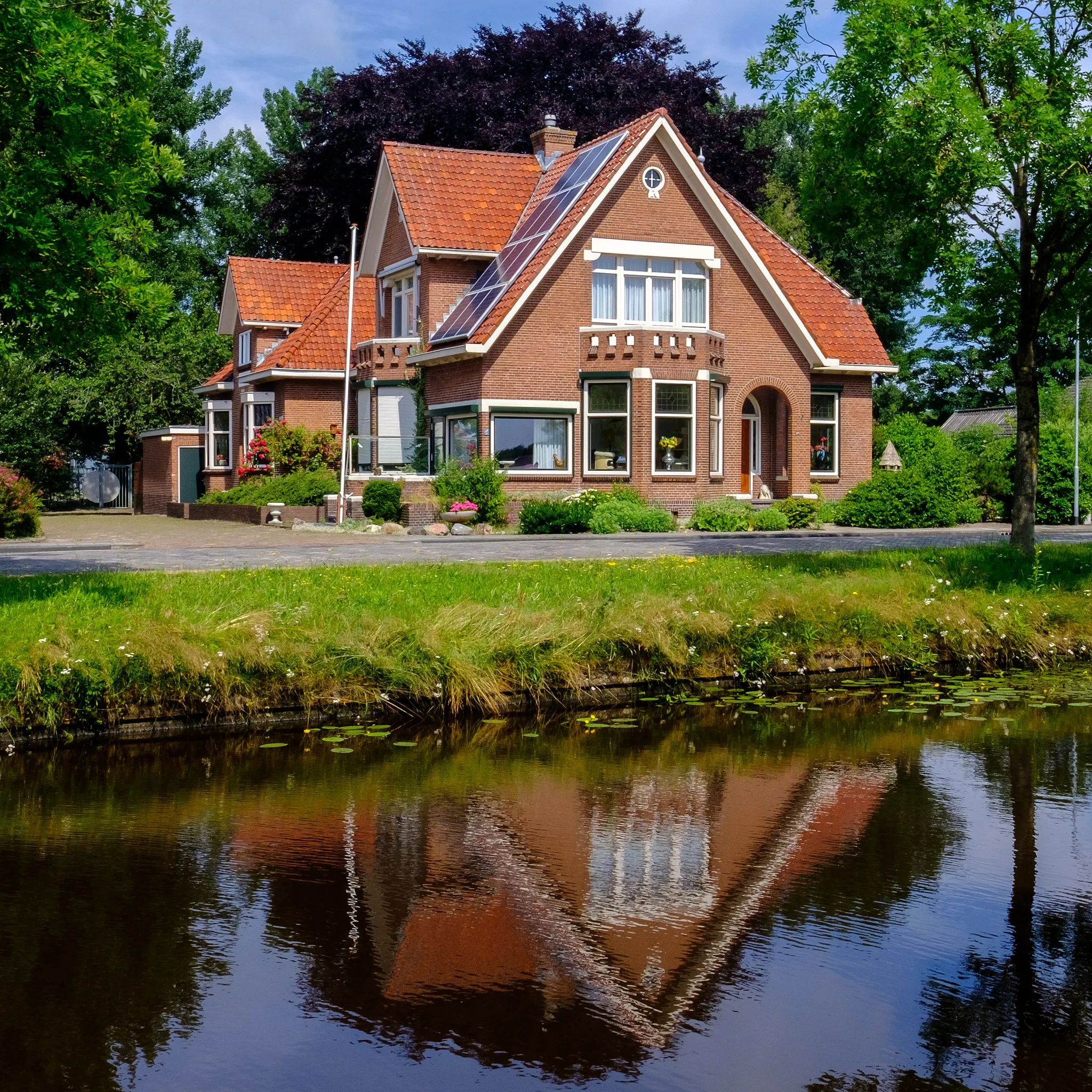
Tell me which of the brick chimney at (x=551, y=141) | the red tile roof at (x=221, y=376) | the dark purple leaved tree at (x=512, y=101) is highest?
the dark purple leaved tree at (x=512, y=101)

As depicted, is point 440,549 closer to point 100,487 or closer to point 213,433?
point 213,433

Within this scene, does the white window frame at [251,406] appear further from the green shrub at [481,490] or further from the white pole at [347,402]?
the green shrub at [481,490]

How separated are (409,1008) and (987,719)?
6.84m

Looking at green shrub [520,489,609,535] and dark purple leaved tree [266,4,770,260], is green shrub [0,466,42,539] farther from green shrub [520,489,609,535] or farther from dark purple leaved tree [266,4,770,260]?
dark purple leaved tree [266,4,770,260]

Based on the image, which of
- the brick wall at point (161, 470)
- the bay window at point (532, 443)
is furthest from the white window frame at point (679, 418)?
the brick wall at point (161, 470)

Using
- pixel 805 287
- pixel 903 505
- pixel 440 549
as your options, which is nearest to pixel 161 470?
pixel 805 287

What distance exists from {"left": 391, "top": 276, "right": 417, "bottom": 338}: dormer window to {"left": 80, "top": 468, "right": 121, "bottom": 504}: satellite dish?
16.7 metres

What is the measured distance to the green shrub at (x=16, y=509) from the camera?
26125 millimetres

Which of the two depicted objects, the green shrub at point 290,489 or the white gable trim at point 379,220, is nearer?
the green shrub at point 290,489

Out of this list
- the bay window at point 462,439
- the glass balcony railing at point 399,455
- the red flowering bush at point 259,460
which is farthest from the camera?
the red flowering bush at point 259,460

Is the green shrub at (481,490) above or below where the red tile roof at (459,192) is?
below

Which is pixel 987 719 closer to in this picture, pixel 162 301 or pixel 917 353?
pixel 162 301

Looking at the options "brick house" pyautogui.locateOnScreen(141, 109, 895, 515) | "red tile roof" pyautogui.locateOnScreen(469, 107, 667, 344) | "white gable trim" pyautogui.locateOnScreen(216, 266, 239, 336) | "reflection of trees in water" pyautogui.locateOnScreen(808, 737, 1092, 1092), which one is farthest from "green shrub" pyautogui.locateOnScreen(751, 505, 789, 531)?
"reflection of trees in water" pyautogui.locateOnScreen(808, 737, 1092, 1092)

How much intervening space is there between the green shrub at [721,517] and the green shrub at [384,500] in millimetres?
6719
